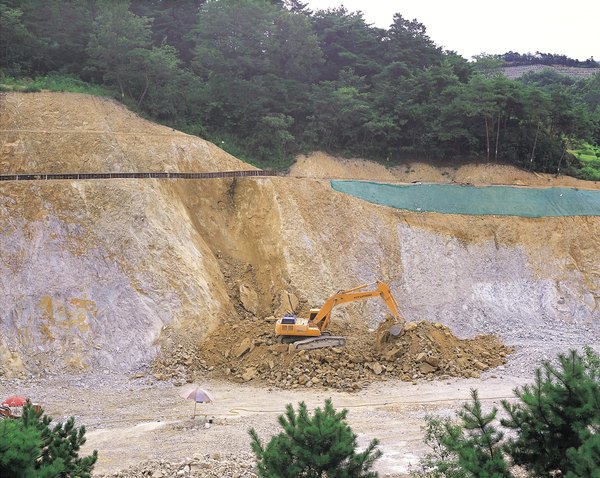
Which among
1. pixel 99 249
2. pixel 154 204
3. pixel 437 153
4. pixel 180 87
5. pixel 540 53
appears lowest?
pixel 99 249

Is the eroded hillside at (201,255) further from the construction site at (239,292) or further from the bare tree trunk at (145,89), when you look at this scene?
the bare tree trunk at (145,89)

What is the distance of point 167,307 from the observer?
26.6 m

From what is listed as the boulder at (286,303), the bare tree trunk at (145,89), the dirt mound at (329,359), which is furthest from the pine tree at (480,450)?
the bare tree trunk at (145,89)

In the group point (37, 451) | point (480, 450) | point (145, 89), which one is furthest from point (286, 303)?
point (37, 451)

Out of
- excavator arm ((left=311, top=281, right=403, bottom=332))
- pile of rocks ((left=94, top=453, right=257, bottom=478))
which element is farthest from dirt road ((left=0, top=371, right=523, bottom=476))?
excavator arm ((left=311, top=281, right=403, bottom=332))

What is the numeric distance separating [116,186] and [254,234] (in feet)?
22.0

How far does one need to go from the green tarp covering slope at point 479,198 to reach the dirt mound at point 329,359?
1013 cm

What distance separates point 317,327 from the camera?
84.7 feet

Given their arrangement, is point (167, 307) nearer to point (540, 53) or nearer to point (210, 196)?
point (210, 196)

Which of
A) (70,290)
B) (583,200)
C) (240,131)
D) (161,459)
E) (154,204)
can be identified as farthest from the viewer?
(240,131)

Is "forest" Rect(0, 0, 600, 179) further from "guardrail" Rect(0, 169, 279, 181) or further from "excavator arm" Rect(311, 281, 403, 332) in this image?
"excavator arm" Rect(311, 281, 403, 332)

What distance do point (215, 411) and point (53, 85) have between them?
22.1m

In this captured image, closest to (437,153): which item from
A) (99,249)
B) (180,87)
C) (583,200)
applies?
(583,200)

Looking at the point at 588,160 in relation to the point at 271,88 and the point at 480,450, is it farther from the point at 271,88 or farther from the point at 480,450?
the point at 480,450
